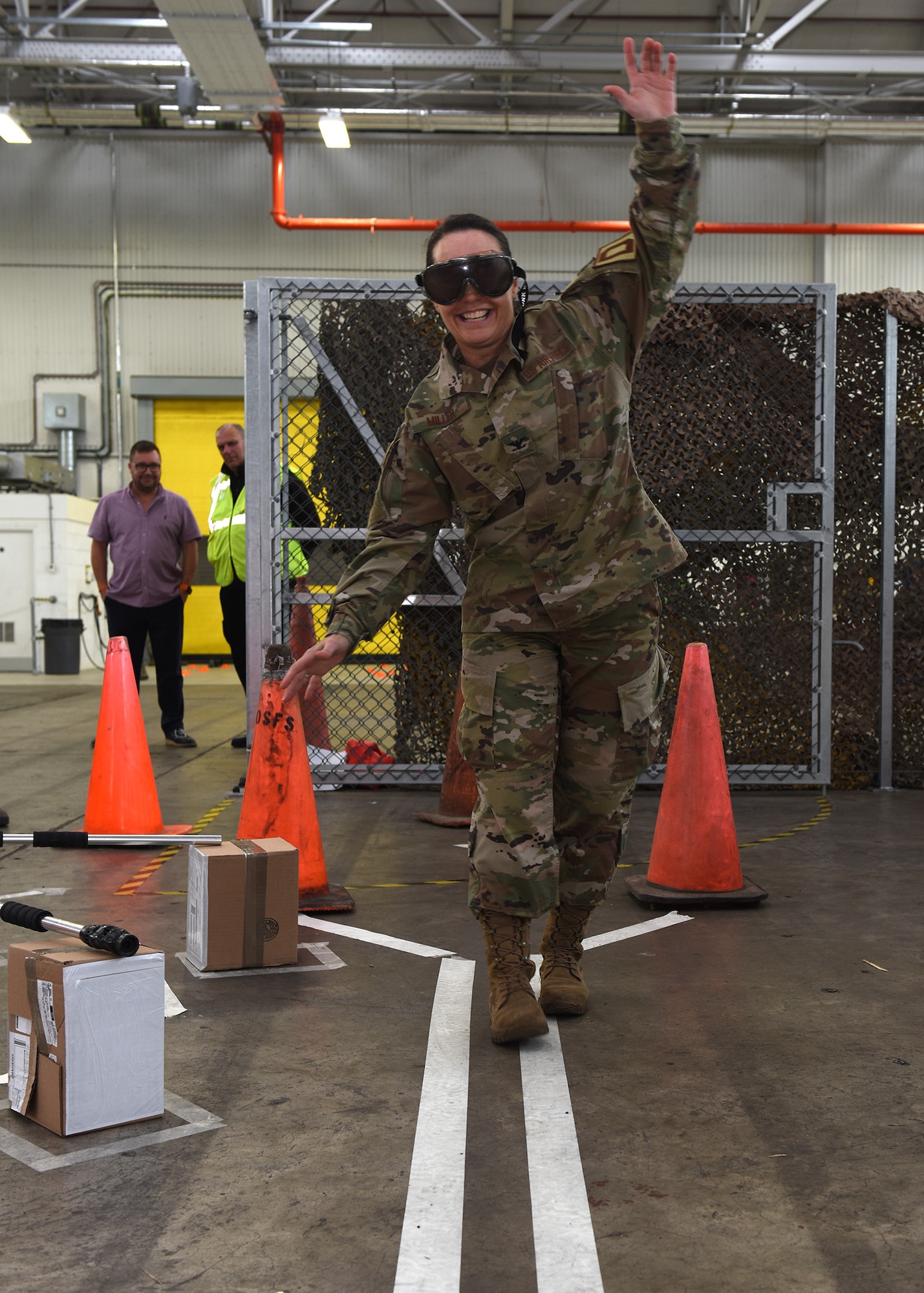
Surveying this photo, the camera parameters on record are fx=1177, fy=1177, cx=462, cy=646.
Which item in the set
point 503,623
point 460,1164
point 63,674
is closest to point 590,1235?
point 460,1164

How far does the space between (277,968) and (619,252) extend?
2169 mm

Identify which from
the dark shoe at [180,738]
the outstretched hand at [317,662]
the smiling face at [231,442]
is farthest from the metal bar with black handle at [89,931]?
the dark shoe at [180,738]

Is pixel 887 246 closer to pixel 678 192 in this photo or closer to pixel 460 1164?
pixel 678 192

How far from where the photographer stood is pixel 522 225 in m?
15.9

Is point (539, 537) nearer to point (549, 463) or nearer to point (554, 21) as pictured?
point (549, 463)

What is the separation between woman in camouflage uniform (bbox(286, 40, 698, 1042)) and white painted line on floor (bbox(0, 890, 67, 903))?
6.48ft

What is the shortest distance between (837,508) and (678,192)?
3.98 m

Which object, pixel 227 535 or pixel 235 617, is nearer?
pixel 227 535

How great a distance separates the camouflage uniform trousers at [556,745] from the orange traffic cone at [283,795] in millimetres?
1361

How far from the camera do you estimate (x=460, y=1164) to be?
2.16 m

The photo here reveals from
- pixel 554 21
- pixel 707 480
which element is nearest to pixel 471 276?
pixel 707 480

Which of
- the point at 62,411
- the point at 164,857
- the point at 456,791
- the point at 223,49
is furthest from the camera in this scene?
the point at 62,411

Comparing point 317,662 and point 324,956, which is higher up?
point 317,662

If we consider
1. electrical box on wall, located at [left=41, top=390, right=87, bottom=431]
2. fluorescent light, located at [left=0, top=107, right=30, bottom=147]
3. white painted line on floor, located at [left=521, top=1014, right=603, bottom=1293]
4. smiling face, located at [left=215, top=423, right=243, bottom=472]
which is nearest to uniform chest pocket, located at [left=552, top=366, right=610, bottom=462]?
white painted line on floor, located at [left=521, top=1014, right=603, bottom=1293]
